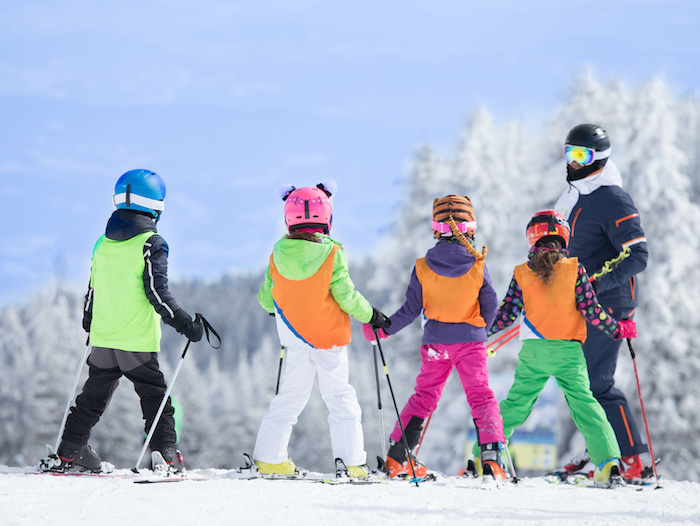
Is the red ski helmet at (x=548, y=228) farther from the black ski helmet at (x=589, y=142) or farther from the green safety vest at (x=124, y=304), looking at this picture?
the green safety vest at (x=124, y=304)

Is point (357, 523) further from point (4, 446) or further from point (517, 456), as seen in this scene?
point (4, 446)

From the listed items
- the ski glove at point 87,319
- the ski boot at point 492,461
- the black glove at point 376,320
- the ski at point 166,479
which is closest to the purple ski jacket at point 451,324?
the black glove at point 376,320

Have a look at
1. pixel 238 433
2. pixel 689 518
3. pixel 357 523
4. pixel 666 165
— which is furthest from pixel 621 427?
pixel 238 433

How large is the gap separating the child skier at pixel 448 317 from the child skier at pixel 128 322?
160 cm

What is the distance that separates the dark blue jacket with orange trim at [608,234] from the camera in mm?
5734

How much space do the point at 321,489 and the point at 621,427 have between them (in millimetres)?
2532

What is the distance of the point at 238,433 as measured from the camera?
43938 mm

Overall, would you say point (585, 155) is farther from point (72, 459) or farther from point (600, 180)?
point (72, 459)

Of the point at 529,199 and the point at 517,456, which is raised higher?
the point at 529,199

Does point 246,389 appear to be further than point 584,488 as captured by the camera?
Yes

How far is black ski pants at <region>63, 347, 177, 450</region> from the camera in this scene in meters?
5.43

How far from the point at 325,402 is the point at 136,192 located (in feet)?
6.80

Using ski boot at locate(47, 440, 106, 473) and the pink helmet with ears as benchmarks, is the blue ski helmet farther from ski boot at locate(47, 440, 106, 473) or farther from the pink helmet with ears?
ski boot at locate(47, 440, 106, 473)

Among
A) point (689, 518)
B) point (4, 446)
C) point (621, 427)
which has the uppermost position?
point (621, 427)
